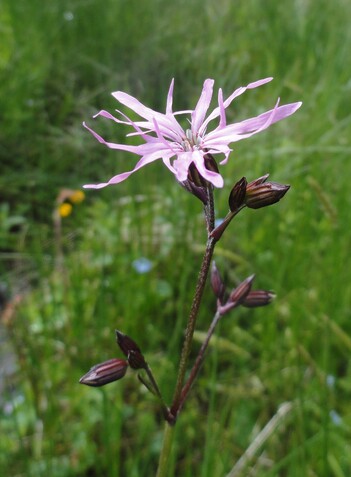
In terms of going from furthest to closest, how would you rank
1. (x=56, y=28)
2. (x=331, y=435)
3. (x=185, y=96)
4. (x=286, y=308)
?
(x=56, y=28), (x=185, y=96), (x=286, y=308), (x=331, y=435)

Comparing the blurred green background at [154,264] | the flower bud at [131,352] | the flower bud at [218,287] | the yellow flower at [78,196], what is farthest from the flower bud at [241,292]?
the yellow flower at [78,196]

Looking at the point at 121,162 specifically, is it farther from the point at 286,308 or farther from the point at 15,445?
the point at 15,445

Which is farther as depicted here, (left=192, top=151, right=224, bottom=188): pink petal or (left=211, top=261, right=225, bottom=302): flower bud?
(left=211, top=261, right=225, bottom=302): flower bud

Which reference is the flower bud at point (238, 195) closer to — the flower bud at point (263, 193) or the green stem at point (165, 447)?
the flower bud at point (263, 193)

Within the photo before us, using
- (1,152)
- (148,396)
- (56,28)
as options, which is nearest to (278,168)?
(148,396)

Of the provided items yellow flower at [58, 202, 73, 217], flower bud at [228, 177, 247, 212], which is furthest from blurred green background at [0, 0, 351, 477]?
flower bud at [228, 177, 247, 212]

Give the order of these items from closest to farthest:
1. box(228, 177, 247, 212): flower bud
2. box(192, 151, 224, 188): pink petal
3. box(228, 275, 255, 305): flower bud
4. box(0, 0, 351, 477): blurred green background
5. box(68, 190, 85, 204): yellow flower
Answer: box(192, 151, 224, 188): pink petal → box(228, 177, 247, 212): flower bud → box(228, 275, 255, 305): flower bud → box(0, 0, 351, 477): blurred green background → box(68, 190, 85, 204): yellow flower

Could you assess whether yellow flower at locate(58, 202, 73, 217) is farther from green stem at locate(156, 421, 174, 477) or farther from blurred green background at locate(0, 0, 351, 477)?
green stem at locate(156, 421, 174, 477)
